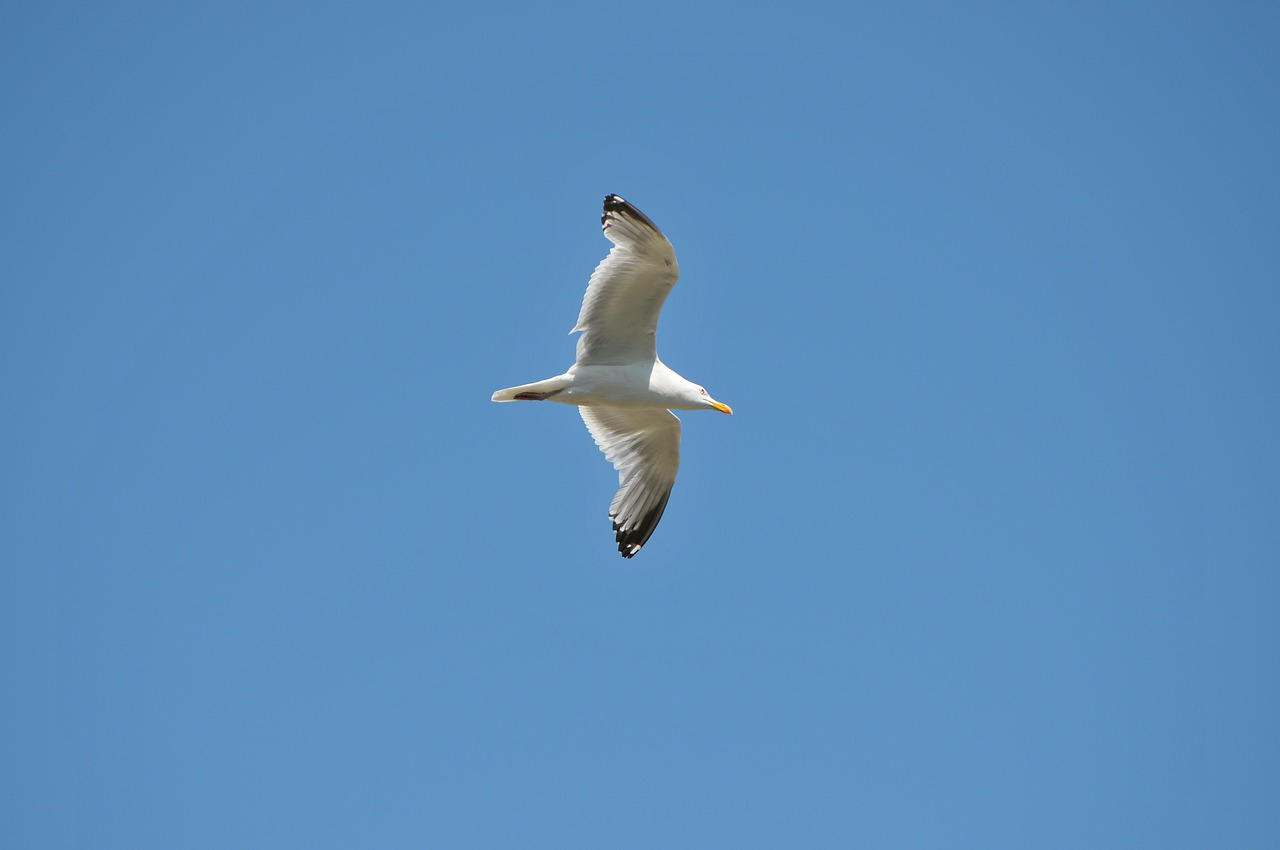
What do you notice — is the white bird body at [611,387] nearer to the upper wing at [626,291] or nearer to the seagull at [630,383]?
the seagull at [630,383]

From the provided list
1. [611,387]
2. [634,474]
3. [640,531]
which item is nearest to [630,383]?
[611,387]

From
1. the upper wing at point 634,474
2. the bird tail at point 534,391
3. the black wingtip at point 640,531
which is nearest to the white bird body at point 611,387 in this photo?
the bird tail at point 534,391

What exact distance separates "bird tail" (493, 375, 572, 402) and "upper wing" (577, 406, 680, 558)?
4.25ft

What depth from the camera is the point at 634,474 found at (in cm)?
1210

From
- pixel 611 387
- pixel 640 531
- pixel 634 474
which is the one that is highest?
pixel 611 387

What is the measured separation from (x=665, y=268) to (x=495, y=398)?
1.86m

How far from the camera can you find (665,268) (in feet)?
33.2

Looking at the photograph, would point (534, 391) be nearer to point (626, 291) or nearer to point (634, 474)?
point (626, 291)

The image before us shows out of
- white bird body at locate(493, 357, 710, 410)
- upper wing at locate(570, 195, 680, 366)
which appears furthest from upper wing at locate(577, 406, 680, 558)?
upper wing at locate(570, 195, 680, 366)

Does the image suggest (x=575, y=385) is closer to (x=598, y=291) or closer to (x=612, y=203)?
(x=598, y=291)

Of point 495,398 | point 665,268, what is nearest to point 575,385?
point 495,398

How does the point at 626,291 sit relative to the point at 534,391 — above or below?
above

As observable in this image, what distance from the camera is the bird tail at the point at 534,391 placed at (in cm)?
1073

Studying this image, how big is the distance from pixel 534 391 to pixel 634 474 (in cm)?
175
